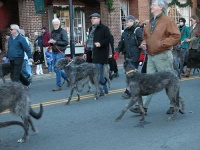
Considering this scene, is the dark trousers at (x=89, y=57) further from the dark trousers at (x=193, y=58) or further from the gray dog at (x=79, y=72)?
the dark trousers at (x=193, y=58)

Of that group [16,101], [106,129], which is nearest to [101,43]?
[106,129]

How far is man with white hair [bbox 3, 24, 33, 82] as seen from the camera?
428 inches

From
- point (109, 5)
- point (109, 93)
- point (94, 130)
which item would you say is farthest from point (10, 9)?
point (94, 130)

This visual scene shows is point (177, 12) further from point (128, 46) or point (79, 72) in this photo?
point (79, 72)

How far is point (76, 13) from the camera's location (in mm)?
23516

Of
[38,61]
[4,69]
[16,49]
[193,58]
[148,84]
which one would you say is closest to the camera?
[148,84]

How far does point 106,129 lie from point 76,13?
1692cm

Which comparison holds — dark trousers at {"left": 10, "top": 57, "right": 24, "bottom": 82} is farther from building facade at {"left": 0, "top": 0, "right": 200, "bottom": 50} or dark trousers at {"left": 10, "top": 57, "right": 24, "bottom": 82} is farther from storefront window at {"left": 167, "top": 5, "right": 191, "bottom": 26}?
storefront window at {"left": 167, "top": 5, "right": 191, "bottom": 26}

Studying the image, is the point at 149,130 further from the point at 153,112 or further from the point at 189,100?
the point at 189,100

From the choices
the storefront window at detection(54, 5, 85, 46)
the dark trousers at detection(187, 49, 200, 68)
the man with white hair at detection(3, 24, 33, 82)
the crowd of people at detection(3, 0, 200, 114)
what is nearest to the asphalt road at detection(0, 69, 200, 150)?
the crowd of people at detection(3, 0, 200, 114)

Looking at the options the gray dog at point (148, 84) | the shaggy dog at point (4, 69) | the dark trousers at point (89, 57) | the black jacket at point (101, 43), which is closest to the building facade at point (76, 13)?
the shaggy dog at point (4, 69)

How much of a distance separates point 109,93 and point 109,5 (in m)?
12.4

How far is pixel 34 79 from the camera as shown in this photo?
15781 millimetres

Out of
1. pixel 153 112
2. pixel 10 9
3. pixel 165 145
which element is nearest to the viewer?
pixel 165 145
